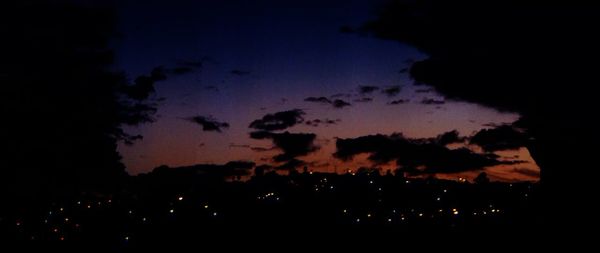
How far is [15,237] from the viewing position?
172ft

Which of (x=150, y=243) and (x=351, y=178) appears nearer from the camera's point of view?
(x=150, y=243)

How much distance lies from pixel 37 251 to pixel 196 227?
449 inches

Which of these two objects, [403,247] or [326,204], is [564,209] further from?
[326,204]

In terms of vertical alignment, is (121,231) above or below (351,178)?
below

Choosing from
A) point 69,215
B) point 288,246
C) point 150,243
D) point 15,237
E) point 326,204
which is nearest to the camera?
point 288,246

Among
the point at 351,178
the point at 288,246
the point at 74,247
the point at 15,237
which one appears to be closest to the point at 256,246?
the point at 288,246

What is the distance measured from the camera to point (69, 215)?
222ft

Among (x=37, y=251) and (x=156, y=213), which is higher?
(x=156, y=213)

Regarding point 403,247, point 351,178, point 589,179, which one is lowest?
point 403,247

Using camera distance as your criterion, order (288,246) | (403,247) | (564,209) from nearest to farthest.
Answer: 1. (564,209)
2. (403,247)
3. (288,246)

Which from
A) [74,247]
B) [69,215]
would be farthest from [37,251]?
[69,215]

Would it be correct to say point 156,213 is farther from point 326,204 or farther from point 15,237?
point 326,204

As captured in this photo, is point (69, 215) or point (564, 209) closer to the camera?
point (564, 209)

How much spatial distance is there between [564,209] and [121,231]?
40300 mm
